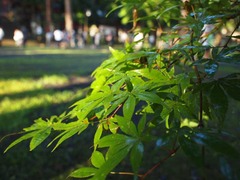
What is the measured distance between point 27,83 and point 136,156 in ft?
24.5

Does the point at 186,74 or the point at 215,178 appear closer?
the point at 186,74

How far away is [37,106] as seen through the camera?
5922mm

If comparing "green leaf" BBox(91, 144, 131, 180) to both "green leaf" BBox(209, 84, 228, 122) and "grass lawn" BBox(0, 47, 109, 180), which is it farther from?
"grass lawn" BBox(0, 47, 109, 180)

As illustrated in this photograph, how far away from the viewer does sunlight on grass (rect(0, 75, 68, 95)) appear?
23.2 feet

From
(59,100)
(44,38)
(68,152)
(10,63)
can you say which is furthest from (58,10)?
(68,152)

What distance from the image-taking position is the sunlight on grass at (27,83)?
278 inches

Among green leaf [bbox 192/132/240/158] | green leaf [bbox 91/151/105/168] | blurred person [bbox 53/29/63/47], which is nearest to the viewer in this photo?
green leaf [bbox 192/132/240/158]

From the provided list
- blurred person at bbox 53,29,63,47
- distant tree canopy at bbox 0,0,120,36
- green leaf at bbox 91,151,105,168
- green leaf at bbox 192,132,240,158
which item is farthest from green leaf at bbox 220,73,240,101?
distant tree canopy at bbox 0,0,120,36

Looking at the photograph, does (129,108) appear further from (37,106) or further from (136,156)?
(37,106)

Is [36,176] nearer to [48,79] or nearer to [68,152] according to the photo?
[68,152]

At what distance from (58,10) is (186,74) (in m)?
33.8

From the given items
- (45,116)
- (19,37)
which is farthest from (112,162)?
(19,37)

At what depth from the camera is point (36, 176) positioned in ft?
11.3

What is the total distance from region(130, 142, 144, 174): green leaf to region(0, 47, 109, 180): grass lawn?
0.54 m
